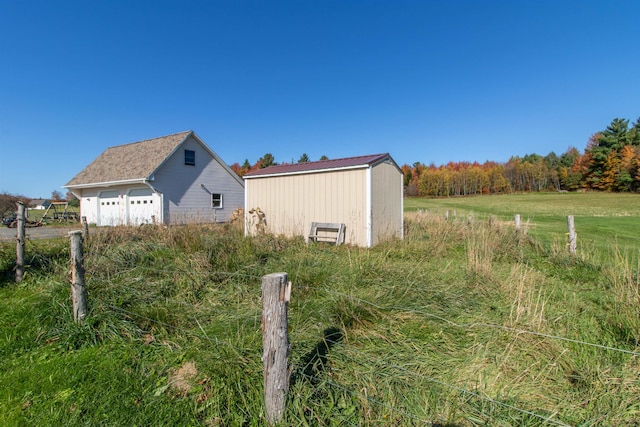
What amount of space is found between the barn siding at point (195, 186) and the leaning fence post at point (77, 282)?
12.0 metres

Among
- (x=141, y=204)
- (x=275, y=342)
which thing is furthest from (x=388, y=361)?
(x=141, y=204)

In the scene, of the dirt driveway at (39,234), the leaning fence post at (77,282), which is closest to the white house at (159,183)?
the dirt driveway at (39,234)

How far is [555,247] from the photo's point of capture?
6.63 m

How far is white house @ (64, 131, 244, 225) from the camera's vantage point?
15750 mm

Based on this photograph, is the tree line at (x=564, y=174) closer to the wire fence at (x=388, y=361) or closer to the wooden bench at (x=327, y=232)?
the wooden bench at (x=327, y=232)

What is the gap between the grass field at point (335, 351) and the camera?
6.48ft

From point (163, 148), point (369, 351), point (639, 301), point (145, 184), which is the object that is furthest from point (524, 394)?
point (163, 148)

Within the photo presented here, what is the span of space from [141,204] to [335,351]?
16869 millimetres

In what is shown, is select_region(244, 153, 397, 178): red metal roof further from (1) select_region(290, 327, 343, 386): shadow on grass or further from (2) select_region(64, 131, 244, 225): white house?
(2) select_region(64, 131, 244, 225): white house

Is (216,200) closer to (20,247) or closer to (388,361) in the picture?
(20,247)

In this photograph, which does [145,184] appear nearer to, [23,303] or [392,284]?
[23,303]

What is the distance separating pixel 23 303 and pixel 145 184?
13.1 metres

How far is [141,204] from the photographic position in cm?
1608

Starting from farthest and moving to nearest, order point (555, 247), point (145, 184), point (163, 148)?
point (163, 148)
point (145, 184)
point (555, 247)
